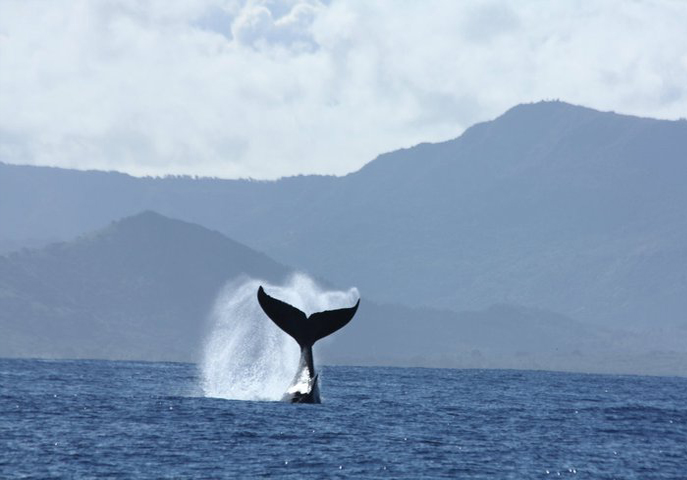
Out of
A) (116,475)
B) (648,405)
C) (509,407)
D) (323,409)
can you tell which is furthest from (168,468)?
(648,405)

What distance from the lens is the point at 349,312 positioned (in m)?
51.6

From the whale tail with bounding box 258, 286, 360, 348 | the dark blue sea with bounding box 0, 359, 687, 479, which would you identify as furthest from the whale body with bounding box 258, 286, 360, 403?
the dark blue sea with bounding box 0, 359, 687, 479

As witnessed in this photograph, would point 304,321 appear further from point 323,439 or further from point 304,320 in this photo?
point 323,439

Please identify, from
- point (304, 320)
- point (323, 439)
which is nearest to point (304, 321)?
point (304, 320)

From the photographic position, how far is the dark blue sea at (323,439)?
145 ft

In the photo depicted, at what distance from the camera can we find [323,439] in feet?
169

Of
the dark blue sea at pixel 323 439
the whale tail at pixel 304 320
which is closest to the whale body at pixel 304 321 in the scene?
the whale tail at pixel 304 320

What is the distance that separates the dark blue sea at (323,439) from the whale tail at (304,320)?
12.5ft

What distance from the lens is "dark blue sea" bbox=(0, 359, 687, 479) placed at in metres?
44.1

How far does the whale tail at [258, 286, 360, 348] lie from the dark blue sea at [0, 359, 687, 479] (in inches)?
151

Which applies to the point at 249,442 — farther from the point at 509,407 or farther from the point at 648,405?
the point at 648,405

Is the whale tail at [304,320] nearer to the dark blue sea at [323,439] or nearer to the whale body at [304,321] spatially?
the whale body at [304,321]

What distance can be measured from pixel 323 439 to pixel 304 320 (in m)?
4.88

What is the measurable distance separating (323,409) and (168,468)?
984 inches
